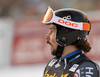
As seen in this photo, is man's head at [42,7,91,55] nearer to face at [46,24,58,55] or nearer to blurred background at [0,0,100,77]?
face at [46,24,58,55]

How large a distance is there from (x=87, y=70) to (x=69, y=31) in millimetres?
486

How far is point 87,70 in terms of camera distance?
7.86 ft

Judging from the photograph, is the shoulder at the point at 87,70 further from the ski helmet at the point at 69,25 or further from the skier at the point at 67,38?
the ski helmet at the point at 69,25

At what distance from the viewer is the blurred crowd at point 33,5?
33.7ft

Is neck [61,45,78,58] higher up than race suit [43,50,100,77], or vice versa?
neck [61,45,78,58]

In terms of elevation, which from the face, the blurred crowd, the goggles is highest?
the blurred crowd

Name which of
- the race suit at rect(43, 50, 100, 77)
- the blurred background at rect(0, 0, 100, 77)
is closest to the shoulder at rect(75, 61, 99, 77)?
the race suit at rect(43, 50, 100, 77)

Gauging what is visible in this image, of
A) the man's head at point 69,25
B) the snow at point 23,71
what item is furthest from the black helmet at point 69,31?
the snow at point 23,71

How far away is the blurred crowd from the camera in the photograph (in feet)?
33.7

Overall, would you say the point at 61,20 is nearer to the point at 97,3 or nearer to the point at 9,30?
the point at 9,30

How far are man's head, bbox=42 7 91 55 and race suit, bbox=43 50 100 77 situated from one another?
0.15m

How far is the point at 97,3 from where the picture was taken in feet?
33.6

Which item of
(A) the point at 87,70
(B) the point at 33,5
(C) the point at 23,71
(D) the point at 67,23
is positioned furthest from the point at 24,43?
(A) the point at 87,70

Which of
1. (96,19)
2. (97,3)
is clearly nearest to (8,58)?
(96,19)
